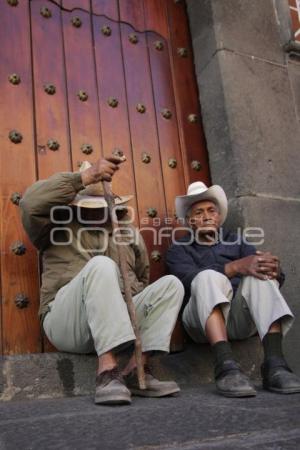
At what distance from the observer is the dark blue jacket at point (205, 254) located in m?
2.43

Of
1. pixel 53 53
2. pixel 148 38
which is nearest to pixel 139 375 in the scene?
pixel 53 53

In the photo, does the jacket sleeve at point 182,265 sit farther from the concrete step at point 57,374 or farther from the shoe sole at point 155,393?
the shoe sole at point 155,393

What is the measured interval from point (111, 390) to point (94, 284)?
37cm

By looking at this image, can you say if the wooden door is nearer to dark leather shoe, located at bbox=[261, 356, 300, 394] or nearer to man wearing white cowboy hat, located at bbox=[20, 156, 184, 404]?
man wearing white cowboy hat, located at bbox=[20, 156, 184, 404]

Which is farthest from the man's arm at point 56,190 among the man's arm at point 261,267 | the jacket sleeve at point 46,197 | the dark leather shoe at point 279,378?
the dark leather shoe at point 279,378

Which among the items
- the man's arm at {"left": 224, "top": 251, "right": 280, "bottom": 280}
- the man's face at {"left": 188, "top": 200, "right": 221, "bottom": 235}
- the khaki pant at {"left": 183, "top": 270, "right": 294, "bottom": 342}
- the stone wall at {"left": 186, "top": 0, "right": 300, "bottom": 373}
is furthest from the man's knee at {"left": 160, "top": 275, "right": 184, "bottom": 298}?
the stone wall at {"left": 186, "top": 0, "right": 300, "bottom": 373}

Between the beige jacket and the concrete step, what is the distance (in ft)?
0.68

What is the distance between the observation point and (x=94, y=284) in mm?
1815

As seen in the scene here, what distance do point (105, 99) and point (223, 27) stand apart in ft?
2.85

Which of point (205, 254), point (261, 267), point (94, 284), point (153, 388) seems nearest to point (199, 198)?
point (205, 254)

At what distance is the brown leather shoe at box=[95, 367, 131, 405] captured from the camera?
161 centimetres

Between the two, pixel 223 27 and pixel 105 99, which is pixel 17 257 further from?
pixel 223 27

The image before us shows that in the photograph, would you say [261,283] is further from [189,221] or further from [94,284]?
[94,284]

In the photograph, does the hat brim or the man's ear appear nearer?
the hat brim
